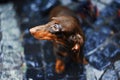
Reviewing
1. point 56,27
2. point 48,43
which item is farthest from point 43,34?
point 48,43

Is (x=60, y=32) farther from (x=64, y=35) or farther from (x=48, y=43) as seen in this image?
(x=48, y=43)

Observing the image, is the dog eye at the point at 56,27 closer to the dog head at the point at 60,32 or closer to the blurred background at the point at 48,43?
the dog head at the point at 60,32

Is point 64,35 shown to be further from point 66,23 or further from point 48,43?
point 48,43

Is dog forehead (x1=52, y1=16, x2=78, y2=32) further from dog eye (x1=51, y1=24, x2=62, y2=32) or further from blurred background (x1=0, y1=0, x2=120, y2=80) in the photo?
blurred background (x1=0, y1=0, x2=120, y2=80)

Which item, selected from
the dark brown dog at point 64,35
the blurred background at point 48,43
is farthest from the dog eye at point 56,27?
the blurred background at point 48,43

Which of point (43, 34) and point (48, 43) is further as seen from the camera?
point (48, 43)

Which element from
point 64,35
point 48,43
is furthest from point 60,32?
point 48,43

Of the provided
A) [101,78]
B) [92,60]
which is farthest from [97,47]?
[101,78]

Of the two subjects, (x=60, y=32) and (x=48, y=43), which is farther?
(x=48, y=43)

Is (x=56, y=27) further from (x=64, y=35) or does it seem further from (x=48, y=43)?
(x=48, y=43)
